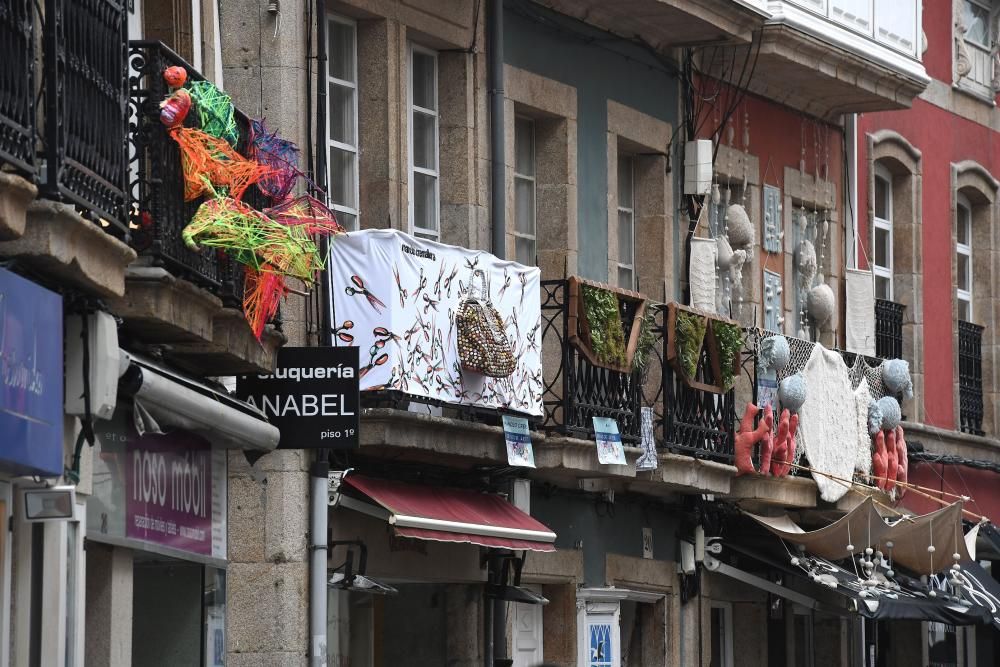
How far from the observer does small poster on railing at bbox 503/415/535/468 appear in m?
18.2

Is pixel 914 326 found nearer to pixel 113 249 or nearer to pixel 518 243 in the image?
pixel 518 243

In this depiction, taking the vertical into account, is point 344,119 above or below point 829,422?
above

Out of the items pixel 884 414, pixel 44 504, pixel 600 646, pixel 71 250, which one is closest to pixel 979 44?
pixel 884 414

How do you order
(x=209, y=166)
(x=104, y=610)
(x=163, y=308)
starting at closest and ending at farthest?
(x=163, y=308)
(x=104, y=610)
(x=209, y=166)

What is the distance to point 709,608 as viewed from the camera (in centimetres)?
2297

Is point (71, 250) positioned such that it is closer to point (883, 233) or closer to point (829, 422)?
point (829, 422)

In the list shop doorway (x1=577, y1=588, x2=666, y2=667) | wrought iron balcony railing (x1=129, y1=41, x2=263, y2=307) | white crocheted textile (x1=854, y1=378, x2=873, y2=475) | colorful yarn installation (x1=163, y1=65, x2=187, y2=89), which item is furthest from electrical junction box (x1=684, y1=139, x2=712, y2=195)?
colorful yarn installation (x1=163, y1=65, x2=187, y2=89)

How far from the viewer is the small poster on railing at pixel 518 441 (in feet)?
59.9

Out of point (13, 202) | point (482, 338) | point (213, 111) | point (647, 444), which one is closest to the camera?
point (13, 202)

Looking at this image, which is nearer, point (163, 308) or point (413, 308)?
point (163, 308)

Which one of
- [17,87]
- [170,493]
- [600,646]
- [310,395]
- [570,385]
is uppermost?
[17,87]

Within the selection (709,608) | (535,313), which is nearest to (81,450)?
(535,313)

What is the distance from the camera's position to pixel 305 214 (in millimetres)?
14523

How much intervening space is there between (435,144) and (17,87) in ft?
28.2
